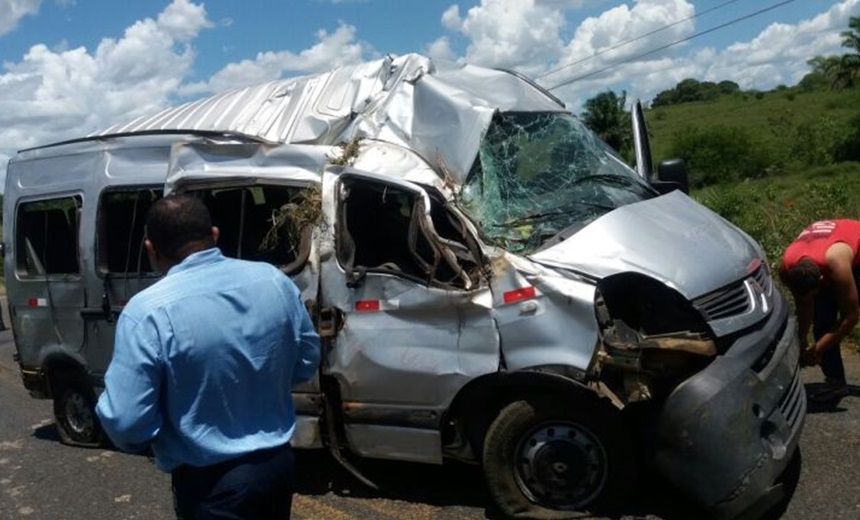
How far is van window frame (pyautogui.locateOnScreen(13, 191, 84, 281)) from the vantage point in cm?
685

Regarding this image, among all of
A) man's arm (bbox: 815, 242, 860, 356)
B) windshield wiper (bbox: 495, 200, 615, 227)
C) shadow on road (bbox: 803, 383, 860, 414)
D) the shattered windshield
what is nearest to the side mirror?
the shattered windshield

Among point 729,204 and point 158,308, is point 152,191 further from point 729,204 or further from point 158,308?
point 729,204

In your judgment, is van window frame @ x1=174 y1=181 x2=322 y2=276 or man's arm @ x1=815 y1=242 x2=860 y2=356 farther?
man's arm @ x1=815 y1=242 x2=860 y2=356

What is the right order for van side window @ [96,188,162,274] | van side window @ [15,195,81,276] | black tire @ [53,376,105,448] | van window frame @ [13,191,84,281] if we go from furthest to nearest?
van side window @ [15,195,81,276] < black tire @ [53,376,105,448] < van window frame @ [13,191,84,281] < van side window @ [96,188,162,274]

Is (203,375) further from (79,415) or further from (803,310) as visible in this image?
(79,415)

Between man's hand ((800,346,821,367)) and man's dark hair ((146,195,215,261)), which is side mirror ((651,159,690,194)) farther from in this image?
man's dark hair ((146,195,215,261))

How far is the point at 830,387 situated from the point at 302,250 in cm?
369

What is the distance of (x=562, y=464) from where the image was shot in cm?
475

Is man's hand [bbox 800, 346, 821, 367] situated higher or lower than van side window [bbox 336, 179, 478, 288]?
lower

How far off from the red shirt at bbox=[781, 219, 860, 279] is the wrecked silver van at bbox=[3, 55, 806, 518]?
0.71m

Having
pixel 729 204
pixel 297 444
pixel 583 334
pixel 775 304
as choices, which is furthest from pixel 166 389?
pixel 729 204

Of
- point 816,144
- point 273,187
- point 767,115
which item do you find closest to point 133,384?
point 273,187

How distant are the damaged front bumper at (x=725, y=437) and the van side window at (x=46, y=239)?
4.79 metres

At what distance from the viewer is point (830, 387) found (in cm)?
636
